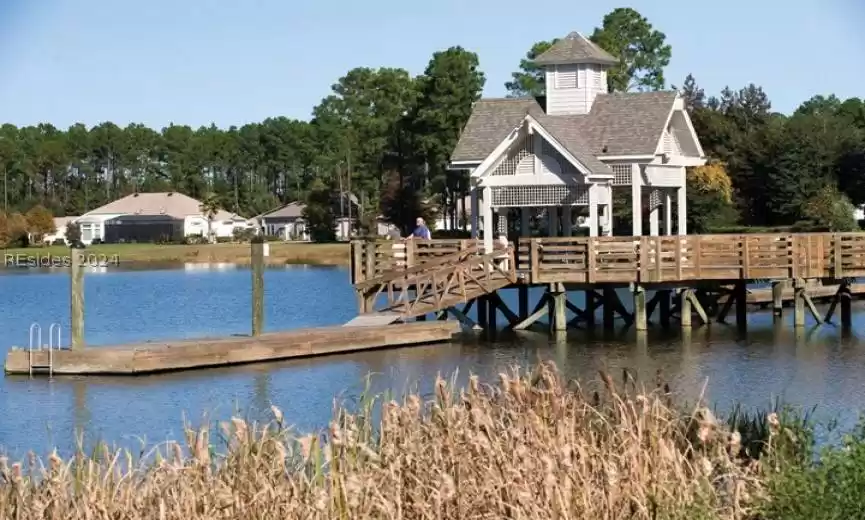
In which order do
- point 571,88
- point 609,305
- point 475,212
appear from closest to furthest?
point 609,305
point 475,212
point 571,88

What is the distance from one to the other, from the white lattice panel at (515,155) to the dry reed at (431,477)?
24594 mm

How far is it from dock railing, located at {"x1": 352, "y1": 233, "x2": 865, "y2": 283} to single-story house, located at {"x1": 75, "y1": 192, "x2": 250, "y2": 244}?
8437cm

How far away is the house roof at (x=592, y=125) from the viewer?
3597 cm

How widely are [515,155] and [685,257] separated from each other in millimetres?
5044

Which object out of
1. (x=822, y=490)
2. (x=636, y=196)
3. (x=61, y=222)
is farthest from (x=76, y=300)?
(x=61, y=222)

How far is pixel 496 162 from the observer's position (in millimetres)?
35594

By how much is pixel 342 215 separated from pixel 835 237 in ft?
224

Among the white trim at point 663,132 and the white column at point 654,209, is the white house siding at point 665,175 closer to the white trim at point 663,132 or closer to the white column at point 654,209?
the white trim at point 663,132

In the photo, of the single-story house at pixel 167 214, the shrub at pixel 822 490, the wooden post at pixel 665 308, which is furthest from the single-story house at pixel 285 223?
the shrub at pixel 822 490

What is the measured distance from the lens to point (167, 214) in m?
117

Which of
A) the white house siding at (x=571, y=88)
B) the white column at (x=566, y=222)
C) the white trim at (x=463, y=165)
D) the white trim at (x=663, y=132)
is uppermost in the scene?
the white house siding at (x=571, y=88)

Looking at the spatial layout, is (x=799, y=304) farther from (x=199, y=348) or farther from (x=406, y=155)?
(x=406, y=155)

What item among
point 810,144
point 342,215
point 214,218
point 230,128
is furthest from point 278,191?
point 810,144

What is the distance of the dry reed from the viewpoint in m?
9.52
